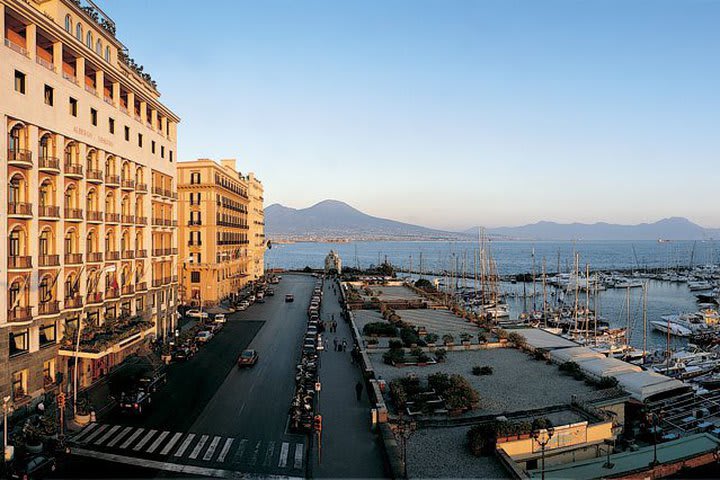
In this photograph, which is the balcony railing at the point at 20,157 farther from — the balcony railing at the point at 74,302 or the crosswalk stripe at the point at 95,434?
the crosswalk stripe at the point at 95,434

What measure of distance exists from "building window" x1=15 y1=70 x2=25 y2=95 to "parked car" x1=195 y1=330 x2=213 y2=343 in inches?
776

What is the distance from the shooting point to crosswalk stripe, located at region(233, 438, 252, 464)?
1814 centimetres

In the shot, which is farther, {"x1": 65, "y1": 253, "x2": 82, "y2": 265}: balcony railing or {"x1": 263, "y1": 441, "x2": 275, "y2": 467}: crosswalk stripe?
{"x1": 65, "y1": 253, "x2": 82, "y2": 265}: balcony railing

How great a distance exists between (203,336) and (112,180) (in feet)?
42.3

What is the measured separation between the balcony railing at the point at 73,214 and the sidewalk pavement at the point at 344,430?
601 inches

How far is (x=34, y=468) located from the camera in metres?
16.4

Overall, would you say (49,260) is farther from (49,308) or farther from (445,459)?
(445,459)

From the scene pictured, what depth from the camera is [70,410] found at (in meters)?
22.5

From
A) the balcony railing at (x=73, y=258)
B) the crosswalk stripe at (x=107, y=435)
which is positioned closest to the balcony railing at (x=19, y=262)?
the balcony railing at (x=73, y=258)

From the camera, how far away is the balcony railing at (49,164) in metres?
23.6

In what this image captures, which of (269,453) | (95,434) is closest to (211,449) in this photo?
(269,453)

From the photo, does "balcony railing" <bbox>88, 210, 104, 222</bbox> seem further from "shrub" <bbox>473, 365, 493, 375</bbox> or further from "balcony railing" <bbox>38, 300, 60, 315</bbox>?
"shrub" <bbox>473, 365, 493, 375</bbox>

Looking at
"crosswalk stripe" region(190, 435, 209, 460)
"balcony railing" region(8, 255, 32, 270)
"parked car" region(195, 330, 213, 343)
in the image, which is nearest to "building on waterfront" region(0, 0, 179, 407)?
"balcony railing" region(8, 255, 32, 270)

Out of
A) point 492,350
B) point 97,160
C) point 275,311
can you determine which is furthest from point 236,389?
point 275,311
